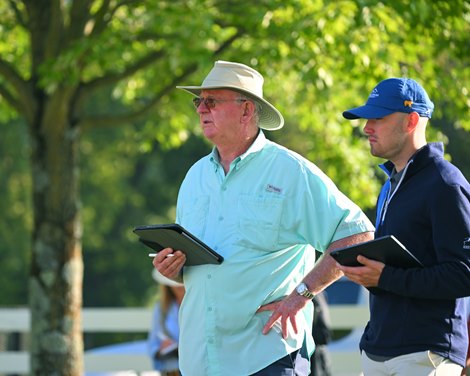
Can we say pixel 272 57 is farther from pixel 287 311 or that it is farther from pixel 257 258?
pixel 287 311

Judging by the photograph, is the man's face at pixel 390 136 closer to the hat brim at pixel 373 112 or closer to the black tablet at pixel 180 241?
the hat brim at pixel 373 112

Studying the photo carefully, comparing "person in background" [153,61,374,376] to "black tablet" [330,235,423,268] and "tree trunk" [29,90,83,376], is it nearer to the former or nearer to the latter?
"black tablet" [330,235,423,268]

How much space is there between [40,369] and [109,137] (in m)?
20.3

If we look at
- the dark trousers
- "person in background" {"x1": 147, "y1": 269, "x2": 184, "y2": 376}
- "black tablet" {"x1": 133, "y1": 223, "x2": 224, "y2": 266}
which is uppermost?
"black tablet" {"x1": 133, "y1": 223, "x2": 224, "y2": 266}

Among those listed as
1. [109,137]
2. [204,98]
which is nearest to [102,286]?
[109,137]

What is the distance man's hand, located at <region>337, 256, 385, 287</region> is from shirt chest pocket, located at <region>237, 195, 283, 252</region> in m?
0.57

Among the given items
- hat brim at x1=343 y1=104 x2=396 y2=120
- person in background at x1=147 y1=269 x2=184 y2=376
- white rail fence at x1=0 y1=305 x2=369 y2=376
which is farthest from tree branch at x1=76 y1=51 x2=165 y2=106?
hat brim at x1=343 y1=104 x2=396 y2=120

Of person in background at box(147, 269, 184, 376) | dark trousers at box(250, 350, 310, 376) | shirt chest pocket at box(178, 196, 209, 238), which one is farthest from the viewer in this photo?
person in background at box(147, 269, 184, 376)

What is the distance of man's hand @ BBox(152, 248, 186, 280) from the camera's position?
461cm

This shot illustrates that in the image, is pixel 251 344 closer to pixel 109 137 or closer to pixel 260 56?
pixel 260 56

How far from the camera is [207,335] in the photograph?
4645 mm

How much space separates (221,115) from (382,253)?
45.5 inches

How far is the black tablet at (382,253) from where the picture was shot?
3.95 metres

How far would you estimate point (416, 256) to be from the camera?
162 inches
